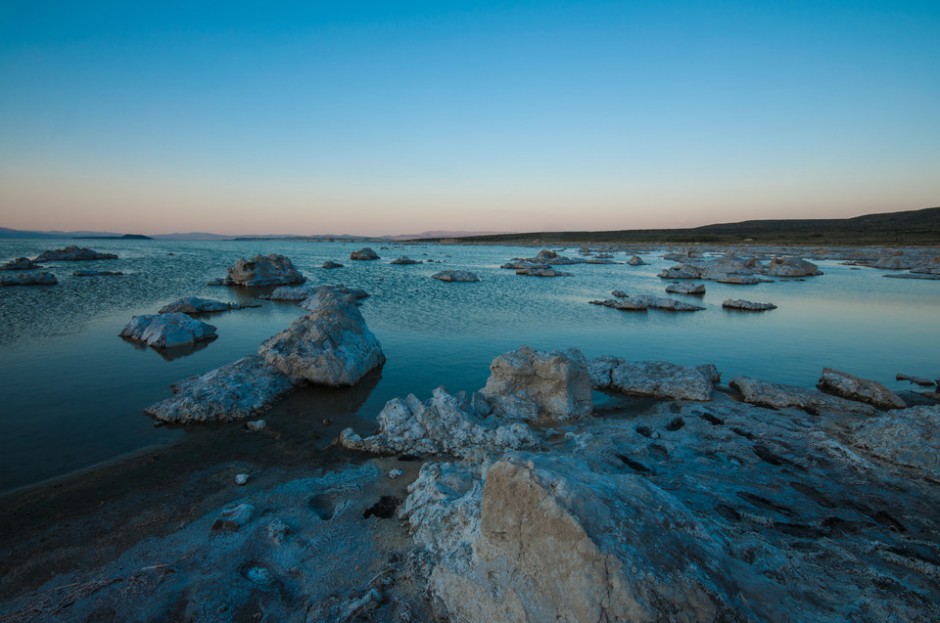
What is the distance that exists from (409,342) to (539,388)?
8.82m

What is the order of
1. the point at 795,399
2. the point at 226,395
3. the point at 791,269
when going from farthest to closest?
the point at 791,269 < the point at 795,399 < the point at 226,395

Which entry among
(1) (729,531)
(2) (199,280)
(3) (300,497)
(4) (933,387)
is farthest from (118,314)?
(4) (933,387)

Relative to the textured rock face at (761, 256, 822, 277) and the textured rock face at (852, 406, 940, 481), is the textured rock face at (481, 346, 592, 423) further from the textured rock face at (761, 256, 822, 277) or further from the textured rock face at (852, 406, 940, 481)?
the textured rock face at (761, 256, 822, 277)

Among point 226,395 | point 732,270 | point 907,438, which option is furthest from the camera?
Result: point 732,270

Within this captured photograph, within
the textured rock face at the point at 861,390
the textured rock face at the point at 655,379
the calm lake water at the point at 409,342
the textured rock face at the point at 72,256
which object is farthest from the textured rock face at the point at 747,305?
the textured rock face at the point at 72,256

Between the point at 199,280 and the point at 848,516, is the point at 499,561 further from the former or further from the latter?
the point at 199,280

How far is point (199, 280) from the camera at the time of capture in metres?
42.5

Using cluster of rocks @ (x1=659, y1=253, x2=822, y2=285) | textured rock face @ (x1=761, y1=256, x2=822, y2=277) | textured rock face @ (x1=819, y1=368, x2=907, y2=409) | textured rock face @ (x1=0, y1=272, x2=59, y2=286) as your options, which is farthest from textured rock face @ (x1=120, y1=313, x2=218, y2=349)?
textured rock face @ (x1=761, y1=256, x2=822, y2=277)

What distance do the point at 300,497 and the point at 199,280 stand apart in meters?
43.8

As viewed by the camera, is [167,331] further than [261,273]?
No

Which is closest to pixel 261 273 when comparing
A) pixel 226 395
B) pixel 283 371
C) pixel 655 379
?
pixel 283 371

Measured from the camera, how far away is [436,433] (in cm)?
976

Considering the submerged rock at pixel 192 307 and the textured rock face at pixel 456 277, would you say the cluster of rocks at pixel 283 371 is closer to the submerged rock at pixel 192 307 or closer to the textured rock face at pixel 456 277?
the submerged rock at pixel 192 307

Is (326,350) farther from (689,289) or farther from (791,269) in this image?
(791,269)
